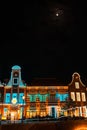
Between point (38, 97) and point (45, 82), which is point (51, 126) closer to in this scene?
point (38, 97)

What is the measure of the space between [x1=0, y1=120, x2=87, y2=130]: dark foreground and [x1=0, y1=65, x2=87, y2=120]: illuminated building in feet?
38.6

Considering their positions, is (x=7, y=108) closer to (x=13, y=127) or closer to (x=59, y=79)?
(x=59, y=79)

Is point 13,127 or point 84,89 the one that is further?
point 84,89

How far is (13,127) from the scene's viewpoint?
20.3 meters

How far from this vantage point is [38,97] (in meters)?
37.3

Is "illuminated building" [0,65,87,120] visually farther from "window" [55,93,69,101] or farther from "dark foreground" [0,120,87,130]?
"dark foreground" [0,120,87,130]

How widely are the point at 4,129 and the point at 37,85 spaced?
60.1 feet

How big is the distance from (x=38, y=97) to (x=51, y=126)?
52.0 feet

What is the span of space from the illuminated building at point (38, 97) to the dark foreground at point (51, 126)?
11.8 meters

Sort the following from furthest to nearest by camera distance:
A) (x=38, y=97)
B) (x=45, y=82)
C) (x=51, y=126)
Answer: (x=45, y=82), (x=38, y=97), (x=51, y=126)

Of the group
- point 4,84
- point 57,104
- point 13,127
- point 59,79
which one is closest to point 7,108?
point 4,84

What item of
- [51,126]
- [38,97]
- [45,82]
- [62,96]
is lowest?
[51,126]

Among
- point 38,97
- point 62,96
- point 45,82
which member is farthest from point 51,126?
point 45,82

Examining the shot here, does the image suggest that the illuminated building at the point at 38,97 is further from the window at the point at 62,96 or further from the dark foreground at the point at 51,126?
the dark foreground at the point at 51,126
